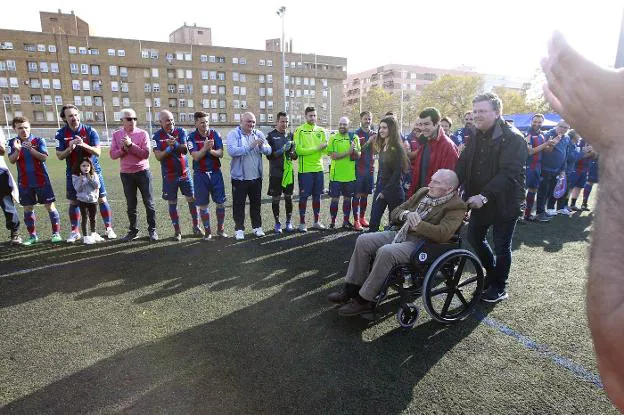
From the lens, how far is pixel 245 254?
5543 mm

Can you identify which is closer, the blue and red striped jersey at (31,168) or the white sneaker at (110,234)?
the blue and red striped jersey at (31,168)

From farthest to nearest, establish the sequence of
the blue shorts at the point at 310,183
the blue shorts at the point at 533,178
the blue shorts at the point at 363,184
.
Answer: the blue shorts at the point at 533,178 < the blue shorts at the point at 363,184 < the blue shorts at the point at 310,183

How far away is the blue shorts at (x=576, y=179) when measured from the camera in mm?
8672

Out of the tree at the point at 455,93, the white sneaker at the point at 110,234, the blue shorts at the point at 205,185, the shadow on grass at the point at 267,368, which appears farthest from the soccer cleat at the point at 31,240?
the tree at the point at 455,93

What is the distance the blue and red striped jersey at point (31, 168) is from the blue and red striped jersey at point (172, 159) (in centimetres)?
174

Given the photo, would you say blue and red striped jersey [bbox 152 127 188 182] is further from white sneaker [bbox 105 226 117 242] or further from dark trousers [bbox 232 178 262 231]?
white sneaker [bbox 105 226 117 242]

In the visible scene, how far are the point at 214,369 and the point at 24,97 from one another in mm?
72608

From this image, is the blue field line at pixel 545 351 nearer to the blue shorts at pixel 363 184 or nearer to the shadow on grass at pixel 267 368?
the shadow on grass at pixel 267 368

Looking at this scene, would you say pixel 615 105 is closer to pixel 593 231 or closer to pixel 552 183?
pixel 593 231

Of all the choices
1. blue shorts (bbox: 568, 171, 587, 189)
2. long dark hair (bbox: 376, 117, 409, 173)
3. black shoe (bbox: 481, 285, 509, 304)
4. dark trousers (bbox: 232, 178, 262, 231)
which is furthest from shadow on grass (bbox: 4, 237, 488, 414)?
blue shorts (bbox: 568, 171, 587, 189)

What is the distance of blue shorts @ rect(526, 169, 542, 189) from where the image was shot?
7.74 meters

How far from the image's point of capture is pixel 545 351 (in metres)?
3.08

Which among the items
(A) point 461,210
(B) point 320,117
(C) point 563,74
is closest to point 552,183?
(A) point 461,210

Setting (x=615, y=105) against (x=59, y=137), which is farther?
(x=59, y=137)
